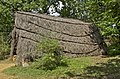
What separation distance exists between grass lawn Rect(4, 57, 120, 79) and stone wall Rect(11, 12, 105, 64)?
188cm

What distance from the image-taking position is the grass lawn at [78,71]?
33.7ft

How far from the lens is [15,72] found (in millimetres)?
Result: 11555

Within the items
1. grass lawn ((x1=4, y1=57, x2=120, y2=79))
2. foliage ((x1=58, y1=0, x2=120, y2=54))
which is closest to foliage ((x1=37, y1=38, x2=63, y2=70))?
grass lawn ((x1=4, y1=57, x2=120, y2=79))

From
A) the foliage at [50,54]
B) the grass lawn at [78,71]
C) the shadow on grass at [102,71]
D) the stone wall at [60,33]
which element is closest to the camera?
the shadow on grass at [102,71]

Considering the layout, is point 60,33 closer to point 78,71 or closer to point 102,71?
point 78,71

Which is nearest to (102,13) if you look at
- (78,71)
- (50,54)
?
(50,54)

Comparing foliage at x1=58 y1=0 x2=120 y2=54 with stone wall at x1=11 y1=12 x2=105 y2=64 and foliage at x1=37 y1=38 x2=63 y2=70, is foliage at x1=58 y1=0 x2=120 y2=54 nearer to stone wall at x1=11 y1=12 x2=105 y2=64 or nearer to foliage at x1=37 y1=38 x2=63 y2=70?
stone wall at x1=11 y1=12 x2=105 y2=64

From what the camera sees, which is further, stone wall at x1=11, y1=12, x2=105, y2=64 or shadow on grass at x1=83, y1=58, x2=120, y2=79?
stone wall at x1=11, y1=12, x2=105, y2=64

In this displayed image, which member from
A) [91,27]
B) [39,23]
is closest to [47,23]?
[39,23]

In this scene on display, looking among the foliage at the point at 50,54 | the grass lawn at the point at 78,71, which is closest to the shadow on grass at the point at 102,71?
the grass lawn at the point at 78,71

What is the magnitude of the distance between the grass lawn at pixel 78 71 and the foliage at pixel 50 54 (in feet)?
1.29

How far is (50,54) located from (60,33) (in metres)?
3.18

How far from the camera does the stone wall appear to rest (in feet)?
46.6

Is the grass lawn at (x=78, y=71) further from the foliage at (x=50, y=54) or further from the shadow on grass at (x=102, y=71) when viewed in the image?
the foliage at (x=50, y=54)
